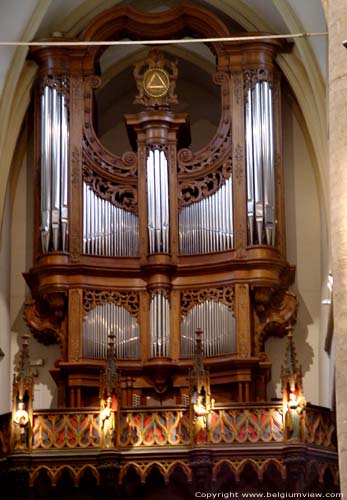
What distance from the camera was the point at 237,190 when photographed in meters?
31.4

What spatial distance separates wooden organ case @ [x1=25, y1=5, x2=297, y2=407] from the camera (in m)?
30.7

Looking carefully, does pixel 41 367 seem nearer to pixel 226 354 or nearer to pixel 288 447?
pixel 226 354

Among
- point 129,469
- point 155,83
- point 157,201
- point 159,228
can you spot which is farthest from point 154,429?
point 155,83

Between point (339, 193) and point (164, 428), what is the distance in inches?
410

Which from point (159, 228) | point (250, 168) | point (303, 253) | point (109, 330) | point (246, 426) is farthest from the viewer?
point (303, 253)

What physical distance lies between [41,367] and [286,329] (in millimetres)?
4767

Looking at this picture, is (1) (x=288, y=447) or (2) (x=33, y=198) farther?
(2) (x=33, y=198)

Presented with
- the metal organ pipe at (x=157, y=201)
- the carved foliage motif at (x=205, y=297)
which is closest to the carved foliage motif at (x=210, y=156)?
the metal organ pipe at (x=157, y=201)

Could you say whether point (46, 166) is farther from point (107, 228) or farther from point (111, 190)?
point (107, 228)

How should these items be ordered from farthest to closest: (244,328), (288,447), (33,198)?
(33,198)
(244,328)
(288,447)

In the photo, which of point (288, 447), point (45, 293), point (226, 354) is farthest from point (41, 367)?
point (288, 447)

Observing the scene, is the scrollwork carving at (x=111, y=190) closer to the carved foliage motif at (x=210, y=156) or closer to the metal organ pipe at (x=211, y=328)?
the carved foliage motif at (x=210, y=156)

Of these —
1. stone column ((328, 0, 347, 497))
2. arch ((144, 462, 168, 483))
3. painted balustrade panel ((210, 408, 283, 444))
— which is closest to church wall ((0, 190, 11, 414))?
arch ((144, 462, 168, 483))

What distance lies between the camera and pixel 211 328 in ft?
101
